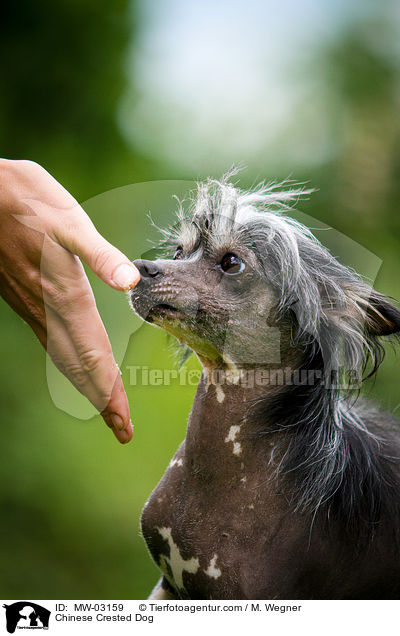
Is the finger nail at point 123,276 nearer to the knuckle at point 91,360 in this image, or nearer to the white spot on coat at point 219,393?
the knuckle at point 91,360

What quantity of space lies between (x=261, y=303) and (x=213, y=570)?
1.81 ft

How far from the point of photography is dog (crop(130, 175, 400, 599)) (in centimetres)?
136

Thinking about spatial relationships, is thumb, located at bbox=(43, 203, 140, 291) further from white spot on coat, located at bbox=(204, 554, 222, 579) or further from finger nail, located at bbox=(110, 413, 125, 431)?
white spot on coat, located at bbox=(204, 554, 222, 579)

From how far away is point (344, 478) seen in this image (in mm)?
1449

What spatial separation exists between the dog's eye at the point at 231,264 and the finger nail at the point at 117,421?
0.39 metres

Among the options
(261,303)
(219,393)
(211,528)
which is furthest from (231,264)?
(211,528)

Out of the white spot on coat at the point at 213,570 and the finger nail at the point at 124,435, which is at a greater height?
the finger nail at the point at 124,435

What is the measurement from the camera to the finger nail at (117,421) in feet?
4.78

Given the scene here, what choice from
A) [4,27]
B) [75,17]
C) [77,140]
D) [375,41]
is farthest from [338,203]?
[4,27]

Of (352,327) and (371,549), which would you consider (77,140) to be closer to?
(352,327)

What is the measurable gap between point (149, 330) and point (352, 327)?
0.74 m
